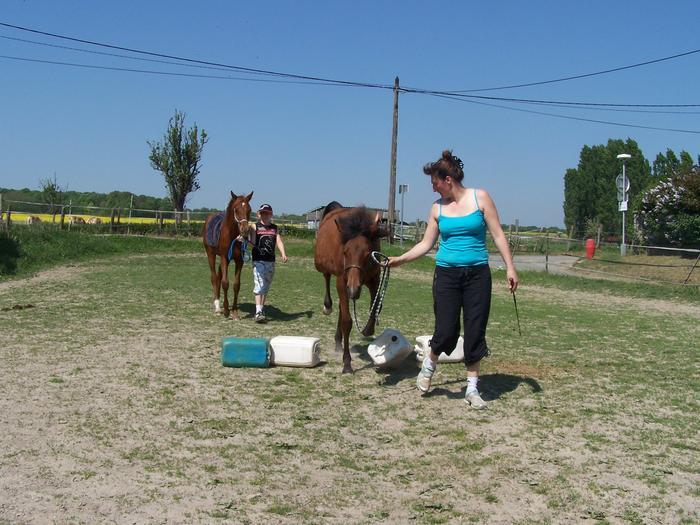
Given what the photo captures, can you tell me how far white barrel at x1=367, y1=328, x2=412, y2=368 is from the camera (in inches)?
273

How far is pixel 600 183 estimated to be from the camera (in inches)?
2336

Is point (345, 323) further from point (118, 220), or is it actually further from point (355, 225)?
point (118, 220)

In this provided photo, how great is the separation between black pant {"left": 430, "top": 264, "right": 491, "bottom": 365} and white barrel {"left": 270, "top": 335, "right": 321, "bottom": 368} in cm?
179

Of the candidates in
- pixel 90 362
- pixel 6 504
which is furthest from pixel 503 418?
pixel 90 362

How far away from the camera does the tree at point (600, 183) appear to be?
55.9 m

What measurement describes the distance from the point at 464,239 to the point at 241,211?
17.9 ft

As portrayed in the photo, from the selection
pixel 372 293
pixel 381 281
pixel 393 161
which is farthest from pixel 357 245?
pixel 393 161

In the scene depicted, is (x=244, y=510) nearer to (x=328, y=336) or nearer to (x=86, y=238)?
(x=328, y=336)

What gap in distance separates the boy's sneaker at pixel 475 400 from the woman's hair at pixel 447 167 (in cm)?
191

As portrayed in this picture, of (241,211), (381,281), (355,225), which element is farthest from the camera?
(241,211)

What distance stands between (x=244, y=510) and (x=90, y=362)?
411 centimetres

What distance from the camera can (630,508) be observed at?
3.87 meters

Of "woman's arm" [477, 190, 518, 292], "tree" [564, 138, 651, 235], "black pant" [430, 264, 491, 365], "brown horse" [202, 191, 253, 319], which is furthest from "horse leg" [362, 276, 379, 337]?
"tree" [564, 138, 651, 235]

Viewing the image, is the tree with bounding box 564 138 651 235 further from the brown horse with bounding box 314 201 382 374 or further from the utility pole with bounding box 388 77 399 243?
the brown horse with bounding box 314 201 382 374
